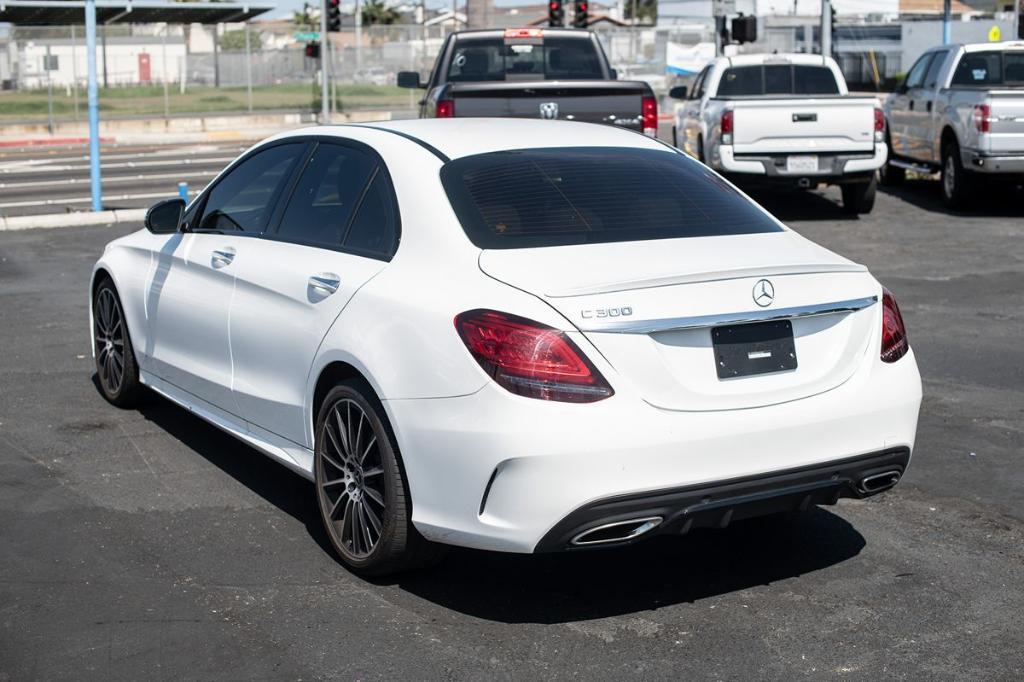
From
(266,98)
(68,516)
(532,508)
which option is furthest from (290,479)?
(266,98)

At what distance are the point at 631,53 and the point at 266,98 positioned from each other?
12.4m

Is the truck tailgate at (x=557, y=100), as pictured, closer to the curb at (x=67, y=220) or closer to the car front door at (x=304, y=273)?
the curb at (x=67, y=220)

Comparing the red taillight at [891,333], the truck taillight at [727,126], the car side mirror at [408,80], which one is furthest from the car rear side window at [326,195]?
the car side mirror at [408,80]

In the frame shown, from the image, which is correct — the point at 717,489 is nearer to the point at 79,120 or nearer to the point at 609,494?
the point at 609,494

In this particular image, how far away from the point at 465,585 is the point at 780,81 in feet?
45.3

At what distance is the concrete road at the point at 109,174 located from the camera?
1953 cm

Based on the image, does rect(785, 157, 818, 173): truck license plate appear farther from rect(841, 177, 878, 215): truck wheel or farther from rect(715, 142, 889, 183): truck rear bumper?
rect(841, 177, 878, 215): truck wheel

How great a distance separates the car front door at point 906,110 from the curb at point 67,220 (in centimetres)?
981

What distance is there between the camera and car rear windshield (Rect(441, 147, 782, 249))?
16.6 ft

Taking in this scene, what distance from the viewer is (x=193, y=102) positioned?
38.8 meters

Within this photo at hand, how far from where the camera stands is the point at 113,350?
25.4 ft

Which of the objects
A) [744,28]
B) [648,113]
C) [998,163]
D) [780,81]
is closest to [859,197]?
[998,163]

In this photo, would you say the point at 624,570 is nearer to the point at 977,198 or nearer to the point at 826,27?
the point at 977,198

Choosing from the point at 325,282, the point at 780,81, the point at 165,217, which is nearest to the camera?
the point at 325,282
